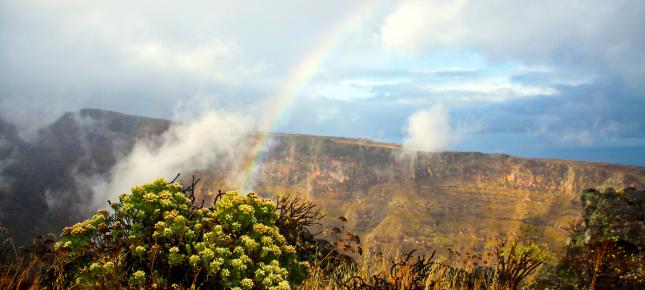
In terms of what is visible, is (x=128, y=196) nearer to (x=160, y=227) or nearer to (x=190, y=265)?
(x=160, y=227)

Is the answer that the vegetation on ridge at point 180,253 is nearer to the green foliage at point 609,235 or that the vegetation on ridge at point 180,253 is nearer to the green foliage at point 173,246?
the green foliage at point 173,246

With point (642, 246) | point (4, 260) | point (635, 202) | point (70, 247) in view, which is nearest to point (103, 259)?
point (70, 247)

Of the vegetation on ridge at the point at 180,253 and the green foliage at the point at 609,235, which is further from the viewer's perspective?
the green foliage at the point at 609,235

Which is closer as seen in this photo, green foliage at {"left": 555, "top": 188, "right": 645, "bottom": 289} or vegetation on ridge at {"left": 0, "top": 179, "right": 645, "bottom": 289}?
vegetation on ridge at {"left": 0, "top": 179, "right": 645, "bottom": 289}

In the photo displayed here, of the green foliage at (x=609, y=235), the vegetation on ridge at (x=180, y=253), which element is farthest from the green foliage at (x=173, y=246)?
the green foliage at (x=609, y=235)

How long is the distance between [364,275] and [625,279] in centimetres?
555

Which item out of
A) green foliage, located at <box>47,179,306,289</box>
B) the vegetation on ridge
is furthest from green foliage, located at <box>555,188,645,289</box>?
green foliage, located at <box>47,179,306,289</box>

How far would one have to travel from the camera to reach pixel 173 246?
7629mm

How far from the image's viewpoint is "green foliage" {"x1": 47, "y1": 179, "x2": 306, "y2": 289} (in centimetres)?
705

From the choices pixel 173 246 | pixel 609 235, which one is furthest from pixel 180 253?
pixel 609 235

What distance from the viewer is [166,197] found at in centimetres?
771

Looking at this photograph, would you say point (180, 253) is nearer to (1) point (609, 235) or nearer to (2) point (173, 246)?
(2) point (173, 246)

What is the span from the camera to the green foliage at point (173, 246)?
278 inches

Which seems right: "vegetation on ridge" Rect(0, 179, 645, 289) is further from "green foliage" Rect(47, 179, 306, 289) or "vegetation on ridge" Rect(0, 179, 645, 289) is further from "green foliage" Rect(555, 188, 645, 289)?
"green foliage" Rect(555, 188, 645, 289)
